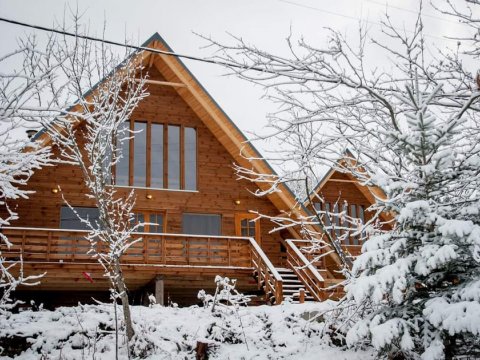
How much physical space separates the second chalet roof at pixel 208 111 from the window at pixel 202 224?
1869 millimetres

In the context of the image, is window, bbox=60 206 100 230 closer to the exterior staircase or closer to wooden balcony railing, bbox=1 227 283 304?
wooden balcony railing, bbox=1 227 283 304

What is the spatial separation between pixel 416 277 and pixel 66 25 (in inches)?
375

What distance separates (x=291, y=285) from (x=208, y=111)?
601 cm

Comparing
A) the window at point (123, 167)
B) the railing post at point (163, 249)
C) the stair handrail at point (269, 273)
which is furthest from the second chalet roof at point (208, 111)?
the railing post at point (163, 249)

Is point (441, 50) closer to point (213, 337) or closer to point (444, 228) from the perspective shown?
point (444, 228)

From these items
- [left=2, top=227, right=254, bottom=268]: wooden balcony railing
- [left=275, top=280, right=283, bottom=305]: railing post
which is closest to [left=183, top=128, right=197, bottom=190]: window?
[left=2, top=227, right=254, bottom=268]: wooden balcony railing

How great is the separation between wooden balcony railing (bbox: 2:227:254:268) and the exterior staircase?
4.17 feet

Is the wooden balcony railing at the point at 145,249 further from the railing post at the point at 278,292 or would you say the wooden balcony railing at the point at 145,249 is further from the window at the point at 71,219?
the railing post at the point at 278,292

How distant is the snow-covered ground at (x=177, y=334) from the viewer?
8.66 metres

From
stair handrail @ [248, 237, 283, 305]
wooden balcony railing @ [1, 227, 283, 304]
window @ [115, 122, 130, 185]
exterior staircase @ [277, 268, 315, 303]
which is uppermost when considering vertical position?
window @ [115, 122, 130, 185]

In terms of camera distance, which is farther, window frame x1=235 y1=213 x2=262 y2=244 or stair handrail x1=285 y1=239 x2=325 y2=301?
window frame x1=235 y1=213 x2=262 y2=244

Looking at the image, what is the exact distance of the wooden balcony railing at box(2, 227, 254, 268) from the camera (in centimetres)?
1381

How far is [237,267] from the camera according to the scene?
1516cm

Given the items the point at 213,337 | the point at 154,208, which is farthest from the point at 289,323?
the point at 154,208
